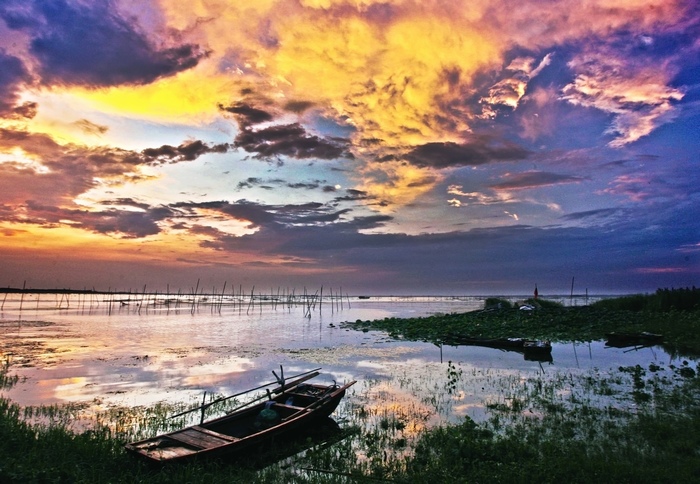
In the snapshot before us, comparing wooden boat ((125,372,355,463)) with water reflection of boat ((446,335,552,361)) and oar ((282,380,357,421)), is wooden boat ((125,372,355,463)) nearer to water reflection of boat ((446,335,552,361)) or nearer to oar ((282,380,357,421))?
oar ((282,380,357,421))

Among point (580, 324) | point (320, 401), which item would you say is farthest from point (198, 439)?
point (580, 324)

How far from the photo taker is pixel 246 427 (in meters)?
11.5

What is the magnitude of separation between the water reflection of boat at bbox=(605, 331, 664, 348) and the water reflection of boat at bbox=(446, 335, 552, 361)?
5564mm

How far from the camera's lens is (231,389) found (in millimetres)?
17000

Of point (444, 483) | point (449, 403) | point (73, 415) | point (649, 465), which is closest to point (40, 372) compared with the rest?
point (73, 415)

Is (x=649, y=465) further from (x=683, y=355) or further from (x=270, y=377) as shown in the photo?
(x=683, y=355)

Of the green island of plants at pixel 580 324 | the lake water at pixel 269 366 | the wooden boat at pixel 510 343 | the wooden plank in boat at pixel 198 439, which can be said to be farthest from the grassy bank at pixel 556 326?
A: the wooden plank in boat at pixel 198 439

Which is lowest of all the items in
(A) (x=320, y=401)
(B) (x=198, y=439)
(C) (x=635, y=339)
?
(B) (x=198, y=439)

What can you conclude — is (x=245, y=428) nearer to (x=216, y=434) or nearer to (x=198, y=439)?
(x=216, y=434)

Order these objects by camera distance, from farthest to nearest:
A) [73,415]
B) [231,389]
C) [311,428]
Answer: [231,389] → [73,415] → [311,428]

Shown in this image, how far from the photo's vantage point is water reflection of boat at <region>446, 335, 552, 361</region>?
922 inches

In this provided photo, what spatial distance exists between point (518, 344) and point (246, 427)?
20.1 meters

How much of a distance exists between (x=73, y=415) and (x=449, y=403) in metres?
11.9

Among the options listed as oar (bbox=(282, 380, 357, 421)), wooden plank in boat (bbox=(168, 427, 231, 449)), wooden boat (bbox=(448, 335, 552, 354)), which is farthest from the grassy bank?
wooden plank in boat (bbox=(168, 427, 231, 449))
